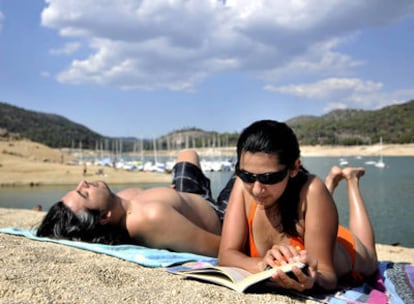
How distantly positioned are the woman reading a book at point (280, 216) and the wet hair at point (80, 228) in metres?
1.53

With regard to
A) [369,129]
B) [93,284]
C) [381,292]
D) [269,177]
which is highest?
[369,129]

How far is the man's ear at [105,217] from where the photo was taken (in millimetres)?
4047

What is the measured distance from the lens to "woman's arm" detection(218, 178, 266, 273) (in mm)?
Answer: 2932

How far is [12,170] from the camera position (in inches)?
1781

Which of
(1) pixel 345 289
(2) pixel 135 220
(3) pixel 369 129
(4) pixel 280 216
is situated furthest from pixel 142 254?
(3) pixel 369 129

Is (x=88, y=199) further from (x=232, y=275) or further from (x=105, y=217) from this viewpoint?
(x=232, y=275)

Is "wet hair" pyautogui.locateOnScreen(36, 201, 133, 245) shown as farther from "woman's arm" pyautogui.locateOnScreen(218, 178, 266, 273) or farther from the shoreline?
"woman's arm" pyautogui.locateOnScreen(218, 178, 266, 273)

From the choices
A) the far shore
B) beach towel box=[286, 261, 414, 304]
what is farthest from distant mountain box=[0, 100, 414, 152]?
beach towel box=[286, 261, 414, 304]

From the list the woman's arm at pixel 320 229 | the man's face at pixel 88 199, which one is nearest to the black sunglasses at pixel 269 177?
the woman's arm at pixel 320 229

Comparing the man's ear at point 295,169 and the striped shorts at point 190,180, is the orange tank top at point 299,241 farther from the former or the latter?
the striped shorts at point 190,180

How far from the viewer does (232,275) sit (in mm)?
2824

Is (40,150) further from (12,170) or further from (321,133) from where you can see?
(321,133)

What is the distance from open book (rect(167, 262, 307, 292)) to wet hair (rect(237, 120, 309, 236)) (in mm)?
415

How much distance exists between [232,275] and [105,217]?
5.51 feet
